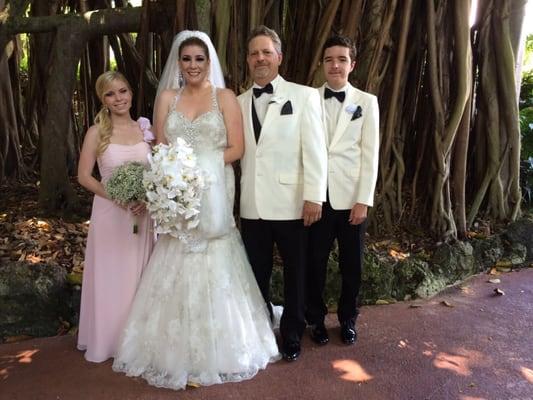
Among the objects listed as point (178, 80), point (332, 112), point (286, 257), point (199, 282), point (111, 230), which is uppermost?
point (178, 80)

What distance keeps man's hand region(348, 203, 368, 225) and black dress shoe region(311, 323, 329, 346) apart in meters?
0.68

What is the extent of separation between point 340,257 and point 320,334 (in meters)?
0.46

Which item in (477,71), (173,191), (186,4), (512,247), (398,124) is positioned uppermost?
(186,4)

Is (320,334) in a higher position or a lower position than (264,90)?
lower

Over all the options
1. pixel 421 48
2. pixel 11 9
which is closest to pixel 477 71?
pixel 421 48

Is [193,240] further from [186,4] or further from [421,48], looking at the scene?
[421,48]

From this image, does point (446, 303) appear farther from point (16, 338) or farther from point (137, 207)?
point (16, 338)

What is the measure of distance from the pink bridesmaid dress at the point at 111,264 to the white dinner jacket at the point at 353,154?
99 centimetres

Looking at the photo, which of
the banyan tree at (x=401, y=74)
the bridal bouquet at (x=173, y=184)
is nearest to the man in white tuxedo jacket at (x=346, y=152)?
the bridal bouquet at (x=173, y=184)

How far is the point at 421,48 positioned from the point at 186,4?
1857 millimetres

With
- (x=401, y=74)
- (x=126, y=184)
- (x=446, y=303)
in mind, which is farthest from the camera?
(x=401, y=74)

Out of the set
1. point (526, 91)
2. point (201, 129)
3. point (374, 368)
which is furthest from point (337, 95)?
point (526, 91)

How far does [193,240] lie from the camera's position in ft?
8.13

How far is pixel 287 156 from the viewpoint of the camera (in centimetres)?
242
